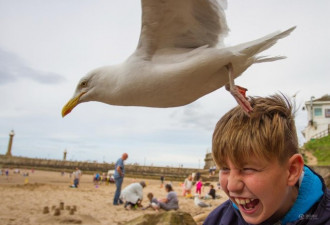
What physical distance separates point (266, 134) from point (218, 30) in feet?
6.92

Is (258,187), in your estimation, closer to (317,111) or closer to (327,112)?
(327,112)

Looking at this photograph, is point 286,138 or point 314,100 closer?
point 286,138

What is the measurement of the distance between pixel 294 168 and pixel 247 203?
25 centimetres

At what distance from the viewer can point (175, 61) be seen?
9.25ft

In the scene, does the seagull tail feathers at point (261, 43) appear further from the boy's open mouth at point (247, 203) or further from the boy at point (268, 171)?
the boy's open mouth at point (247, 203)

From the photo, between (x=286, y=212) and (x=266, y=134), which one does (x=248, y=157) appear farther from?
(x=286, y=212)

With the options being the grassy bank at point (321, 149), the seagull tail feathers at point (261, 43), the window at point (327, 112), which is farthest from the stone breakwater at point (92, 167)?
the seagull tail feathers at point (261, 43)

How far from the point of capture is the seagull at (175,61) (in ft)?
8.37

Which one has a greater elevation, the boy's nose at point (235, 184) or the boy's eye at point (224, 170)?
the boy's eye at point (224, 170)

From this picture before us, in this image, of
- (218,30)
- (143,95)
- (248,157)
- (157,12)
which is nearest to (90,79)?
(143,95)

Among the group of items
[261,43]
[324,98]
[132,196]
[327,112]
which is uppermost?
[324,98]

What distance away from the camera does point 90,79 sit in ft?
9.69

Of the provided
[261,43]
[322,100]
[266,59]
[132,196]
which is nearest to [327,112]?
[322,100]

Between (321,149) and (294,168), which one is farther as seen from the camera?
(321,149)
